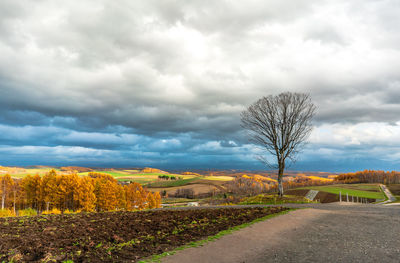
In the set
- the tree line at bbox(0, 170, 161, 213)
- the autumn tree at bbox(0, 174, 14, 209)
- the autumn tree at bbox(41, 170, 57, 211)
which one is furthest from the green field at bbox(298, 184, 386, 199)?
the autumn tree at bbox(0, 174, 14, 209)

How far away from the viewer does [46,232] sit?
48.1 feet

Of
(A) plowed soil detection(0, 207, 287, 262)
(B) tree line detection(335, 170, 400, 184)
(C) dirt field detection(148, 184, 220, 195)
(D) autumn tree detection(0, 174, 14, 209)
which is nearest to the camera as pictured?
(A) plowed soil detection(0, 207, 287, 262)

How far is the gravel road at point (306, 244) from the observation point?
31.4 ft

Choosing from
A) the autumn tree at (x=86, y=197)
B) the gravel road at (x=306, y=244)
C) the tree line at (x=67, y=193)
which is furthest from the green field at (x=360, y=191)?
the autumn tree at (x=86, y=197)

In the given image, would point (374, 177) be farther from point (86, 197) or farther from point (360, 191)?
point (86, 197)

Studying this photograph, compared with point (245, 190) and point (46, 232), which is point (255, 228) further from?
point (245, 190)

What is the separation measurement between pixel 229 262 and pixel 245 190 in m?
152

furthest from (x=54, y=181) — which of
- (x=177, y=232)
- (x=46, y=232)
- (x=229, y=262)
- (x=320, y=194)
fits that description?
(x=320, y=194)

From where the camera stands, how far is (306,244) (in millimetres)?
11648

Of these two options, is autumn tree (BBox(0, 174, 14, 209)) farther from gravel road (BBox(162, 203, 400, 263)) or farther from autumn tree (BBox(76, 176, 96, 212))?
gravel road (BBox(162, 203, 400, 263))

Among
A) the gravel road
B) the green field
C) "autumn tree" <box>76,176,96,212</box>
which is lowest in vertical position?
the green field

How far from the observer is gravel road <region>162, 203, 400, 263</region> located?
959 centimetres

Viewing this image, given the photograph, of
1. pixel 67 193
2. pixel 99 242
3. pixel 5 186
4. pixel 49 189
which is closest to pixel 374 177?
pixel 67 193

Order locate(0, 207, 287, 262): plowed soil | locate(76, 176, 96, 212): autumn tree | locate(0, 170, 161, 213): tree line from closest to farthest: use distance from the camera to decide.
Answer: locate(0, 207, 287, 262): plowed soil → locate(76, 176, 96, 212): autumn tree → locate(0, 170, 161, 213): tree line
